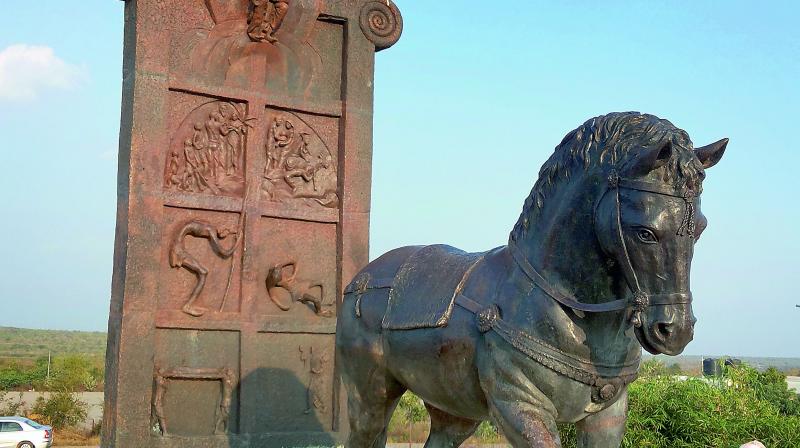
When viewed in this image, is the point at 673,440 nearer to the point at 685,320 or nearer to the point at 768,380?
the point at 768,380

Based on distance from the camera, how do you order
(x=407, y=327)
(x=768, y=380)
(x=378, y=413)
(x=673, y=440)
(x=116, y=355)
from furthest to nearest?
(x=768, y=380)
(x=673, y=440)
(x=116, y=355)
(x=378, y=413)
(x=407, y=327)

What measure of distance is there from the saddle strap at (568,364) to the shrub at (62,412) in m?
19.3

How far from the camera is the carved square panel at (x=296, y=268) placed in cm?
727

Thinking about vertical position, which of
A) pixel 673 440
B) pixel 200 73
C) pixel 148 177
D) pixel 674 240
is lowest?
pixel 673 440

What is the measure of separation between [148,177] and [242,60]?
1272mm

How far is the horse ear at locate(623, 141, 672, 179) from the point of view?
→ 3309 mm

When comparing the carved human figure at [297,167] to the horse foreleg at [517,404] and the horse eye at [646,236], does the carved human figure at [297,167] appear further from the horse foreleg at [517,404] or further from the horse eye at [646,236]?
the horse eye at [646,236]

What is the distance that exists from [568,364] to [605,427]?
437mm

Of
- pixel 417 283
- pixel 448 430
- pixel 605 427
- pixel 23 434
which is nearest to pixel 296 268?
pixel 448 430

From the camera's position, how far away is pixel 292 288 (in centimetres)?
736

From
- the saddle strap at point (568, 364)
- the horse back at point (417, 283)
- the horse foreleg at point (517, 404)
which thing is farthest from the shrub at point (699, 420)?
the horse foreleg at point (517, 404)

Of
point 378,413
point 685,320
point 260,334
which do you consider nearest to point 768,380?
point 260,334

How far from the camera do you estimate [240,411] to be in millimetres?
6965

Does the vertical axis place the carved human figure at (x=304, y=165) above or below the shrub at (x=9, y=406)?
above
